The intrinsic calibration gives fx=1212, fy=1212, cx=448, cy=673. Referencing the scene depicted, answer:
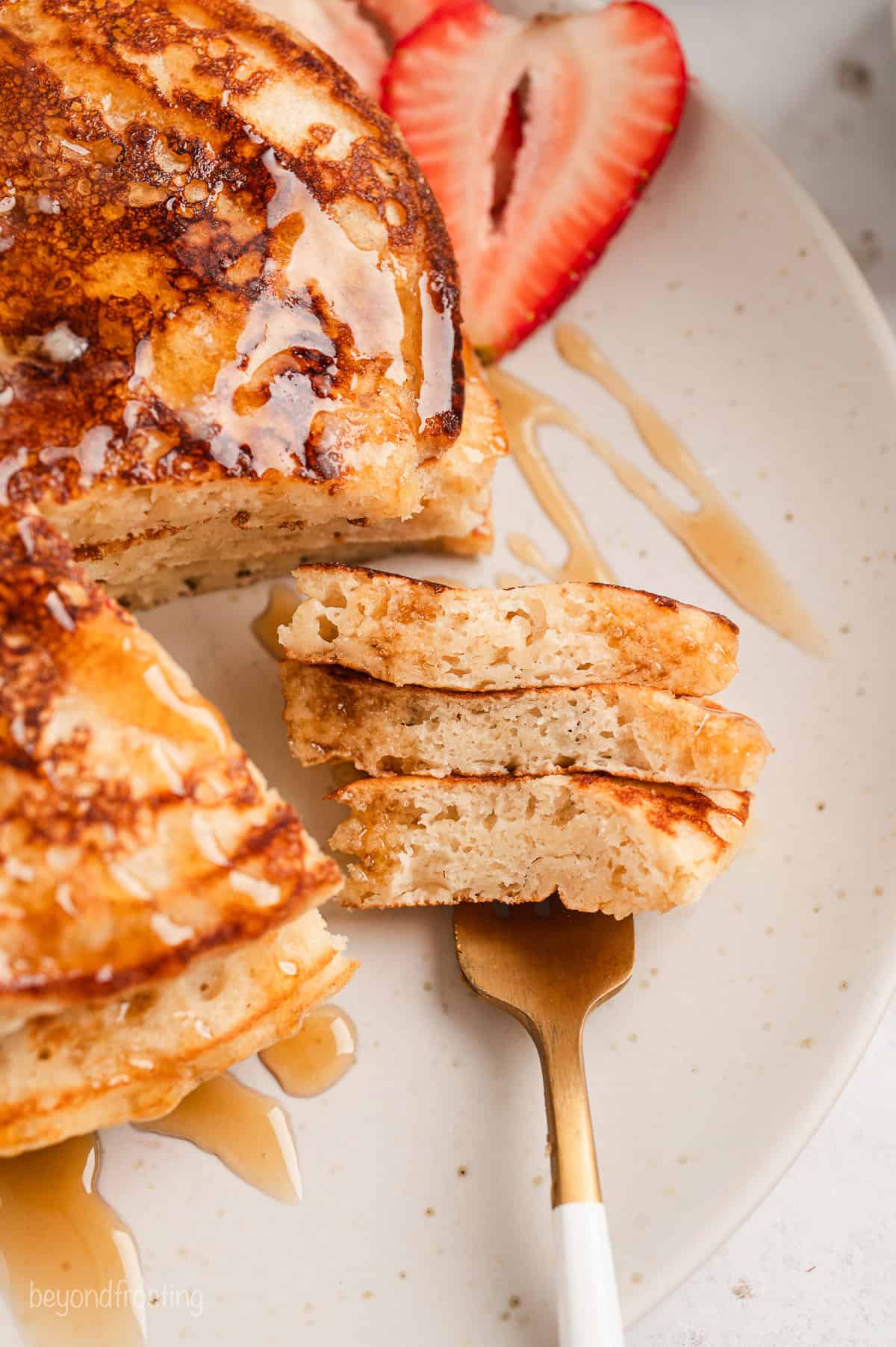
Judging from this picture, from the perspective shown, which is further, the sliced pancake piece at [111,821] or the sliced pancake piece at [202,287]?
the sliced pancake piece at [202,287]

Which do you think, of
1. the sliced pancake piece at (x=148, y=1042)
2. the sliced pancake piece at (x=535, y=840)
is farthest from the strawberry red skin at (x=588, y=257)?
the sliced pancake piece at (x=148, y=1042)

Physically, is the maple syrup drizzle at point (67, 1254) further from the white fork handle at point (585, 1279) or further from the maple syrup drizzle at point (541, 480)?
the maple syrup drizzle at point (541, 480)

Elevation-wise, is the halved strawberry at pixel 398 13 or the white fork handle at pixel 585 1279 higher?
the halved strawberry at pixel 398 13

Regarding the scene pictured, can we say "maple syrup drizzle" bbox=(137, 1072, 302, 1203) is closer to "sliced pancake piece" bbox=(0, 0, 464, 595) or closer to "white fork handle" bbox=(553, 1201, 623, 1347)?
"white fork handle" bbox=(553, 1201, 623, 1347)

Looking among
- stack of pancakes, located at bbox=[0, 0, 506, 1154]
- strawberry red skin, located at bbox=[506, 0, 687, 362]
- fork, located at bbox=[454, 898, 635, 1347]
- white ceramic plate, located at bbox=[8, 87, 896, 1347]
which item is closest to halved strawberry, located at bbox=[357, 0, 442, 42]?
stack of pancakes, located at bbox=[0, 0, 506, 1154]

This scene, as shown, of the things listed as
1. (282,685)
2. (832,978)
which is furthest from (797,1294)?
(282,685)

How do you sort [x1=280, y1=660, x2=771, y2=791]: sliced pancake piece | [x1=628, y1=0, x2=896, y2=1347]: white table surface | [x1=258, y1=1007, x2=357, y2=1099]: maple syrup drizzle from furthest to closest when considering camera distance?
[x1=628, y1=0, x2=896, y2=1347]: white table surface
[x1=258, y1=1007, x2=357, y2=1099]: maple syrup drizzle
[x1=280, y1=660, x2=771, y2=791]: sliced pancake piece

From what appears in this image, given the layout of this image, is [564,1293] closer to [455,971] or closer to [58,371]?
[455,971]
